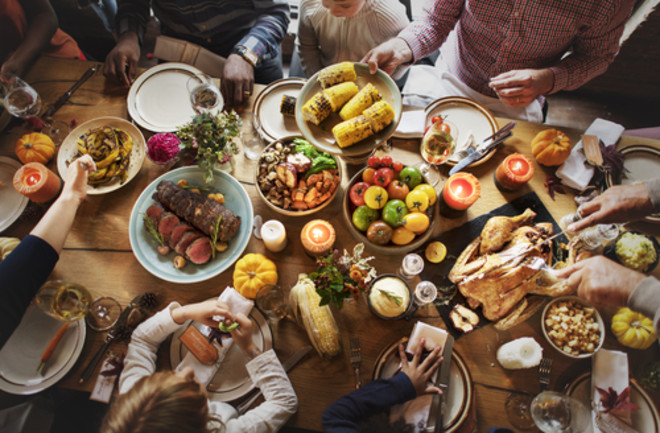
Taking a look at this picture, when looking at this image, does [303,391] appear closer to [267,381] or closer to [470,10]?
[267,381]

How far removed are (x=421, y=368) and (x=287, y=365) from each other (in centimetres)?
65

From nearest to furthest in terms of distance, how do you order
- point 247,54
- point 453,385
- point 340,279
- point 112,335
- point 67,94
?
point 340,279
point 453,385
point 112,335
point 67,94
point 247,54

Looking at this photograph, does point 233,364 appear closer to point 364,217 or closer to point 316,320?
point 316,320

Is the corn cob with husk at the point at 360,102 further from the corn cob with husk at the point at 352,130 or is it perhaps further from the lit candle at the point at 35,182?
the lit candle at the point at 35,182

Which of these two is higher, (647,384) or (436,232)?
(436,232)

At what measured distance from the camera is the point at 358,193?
1791 millimetres

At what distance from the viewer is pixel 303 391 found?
5.47 feet

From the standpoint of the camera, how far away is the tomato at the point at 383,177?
176 cm

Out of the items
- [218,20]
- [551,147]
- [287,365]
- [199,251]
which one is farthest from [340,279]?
[218,20]

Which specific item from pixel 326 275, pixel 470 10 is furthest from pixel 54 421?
pixel 470 10

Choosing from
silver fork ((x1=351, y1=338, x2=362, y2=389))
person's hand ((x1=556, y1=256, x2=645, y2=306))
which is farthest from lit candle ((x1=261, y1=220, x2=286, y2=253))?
person's hand ((x1=556, y1=256, x2=645, y2=306))

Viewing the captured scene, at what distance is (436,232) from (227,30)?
7.80ft

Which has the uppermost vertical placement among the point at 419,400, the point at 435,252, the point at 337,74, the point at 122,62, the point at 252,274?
the point at 337,74

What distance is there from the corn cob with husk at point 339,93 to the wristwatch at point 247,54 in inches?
38.3
